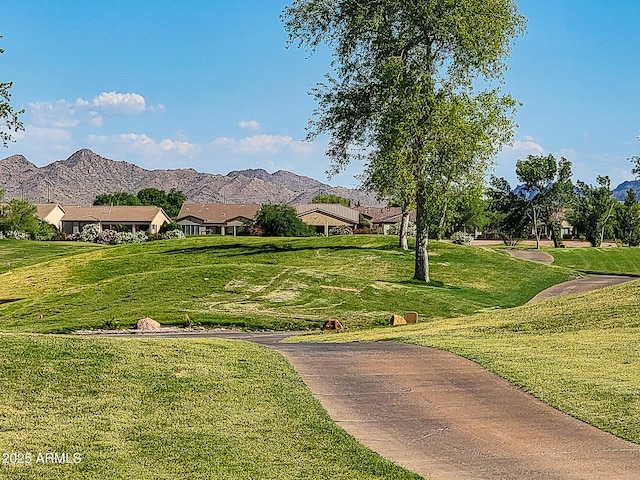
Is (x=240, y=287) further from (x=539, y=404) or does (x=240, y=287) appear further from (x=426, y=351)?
(x=539, y=404)

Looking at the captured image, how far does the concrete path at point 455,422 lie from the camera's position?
9.85 m

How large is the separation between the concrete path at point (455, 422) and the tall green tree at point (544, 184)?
238 ft

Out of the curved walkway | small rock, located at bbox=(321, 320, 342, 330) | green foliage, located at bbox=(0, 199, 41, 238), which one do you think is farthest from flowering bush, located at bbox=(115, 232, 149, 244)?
the curved walkway

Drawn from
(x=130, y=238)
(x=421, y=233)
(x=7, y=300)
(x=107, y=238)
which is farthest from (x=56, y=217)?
(x=421, y=233)

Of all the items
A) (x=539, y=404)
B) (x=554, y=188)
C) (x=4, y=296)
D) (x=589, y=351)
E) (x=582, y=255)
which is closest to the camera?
(x=539, y=404)

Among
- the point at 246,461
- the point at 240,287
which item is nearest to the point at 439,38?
the point at 240,287

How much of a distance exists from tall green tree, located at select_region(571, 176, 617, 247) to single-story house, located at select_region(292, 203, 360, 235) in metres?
35.0

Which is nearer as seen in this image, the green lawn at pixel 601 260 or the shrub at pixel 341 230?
the green lawn at pixel 601 260

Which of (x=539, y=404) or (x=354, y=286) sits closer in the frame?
(x=539, y=404)

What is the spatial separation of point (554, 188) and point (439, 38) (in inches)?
2090

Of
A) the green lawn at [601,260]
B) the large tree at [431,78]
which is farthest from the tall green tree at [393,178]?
the green lawn at [601,260]

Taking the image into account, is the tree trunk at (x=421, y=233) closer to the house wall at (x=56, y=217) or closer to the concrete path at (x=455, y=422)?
the concrete path at (x=455, y=422)

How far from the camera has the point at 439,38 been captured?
127ft

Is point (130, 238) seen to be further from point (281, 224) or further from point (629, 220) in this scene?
point (629, 220)
